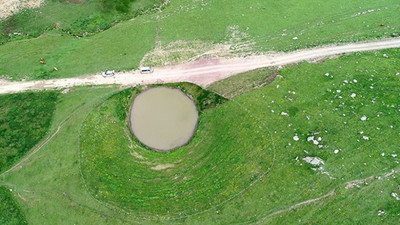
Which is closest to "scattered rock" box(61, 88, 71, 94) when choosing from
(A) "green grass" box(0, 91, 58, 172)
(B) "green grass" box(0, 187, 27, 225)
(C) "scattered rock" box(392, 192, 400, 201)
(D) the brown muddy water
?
(A) "green grass" box(0, 91, 58, 172)

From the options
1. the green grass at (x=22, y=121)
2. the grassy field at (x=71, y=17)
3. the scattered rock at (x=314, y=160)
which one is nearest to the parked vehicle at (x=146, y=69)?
the green grass at (x=22, y=121)

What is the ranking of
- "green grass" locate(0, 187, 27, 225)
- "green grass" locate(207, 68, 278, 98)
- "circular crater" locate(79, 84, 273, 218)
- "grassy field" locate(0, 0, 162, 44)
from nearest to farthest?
"circular crater" locate(79, 84, 273, 218) < "green grass" locate(0, 187, 27, 225) < "green grass" locate(207, 68, 278, 98) < "grassy field" locate(0, 0, 162, 44)

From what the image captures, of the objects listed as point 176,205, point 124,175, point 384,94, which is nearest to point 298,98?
point 384,94

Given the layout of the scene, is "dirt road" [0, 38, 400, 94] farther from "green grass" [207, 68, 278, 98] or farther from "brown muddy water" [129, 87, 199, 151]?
"brown muddy water" [129, 87, 199, 151]

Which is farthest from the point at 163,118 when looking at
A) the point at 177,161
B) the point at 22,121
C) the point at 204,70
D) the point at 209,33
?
the point at 22,121

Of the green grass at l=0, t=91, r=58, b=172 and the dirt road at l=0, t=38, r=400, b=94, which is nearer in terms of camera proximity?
the green grass at l=0, t=91, r=58, b=172

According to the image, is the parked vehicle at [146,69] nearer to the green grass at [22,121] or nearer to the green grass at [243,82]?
the green grass at [243,82]

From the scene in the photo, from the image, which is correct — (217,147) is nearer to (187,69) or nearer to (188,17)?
(187,69)

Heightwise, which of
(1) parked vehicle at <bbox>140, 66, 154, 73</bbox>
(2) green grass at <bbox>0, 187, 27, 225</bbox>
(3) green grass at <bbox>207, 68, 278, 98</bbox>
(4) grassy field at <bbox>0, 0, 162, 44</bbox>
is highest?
(4) grassy field at <bbox>0, 0, 162, 44</bbox>
